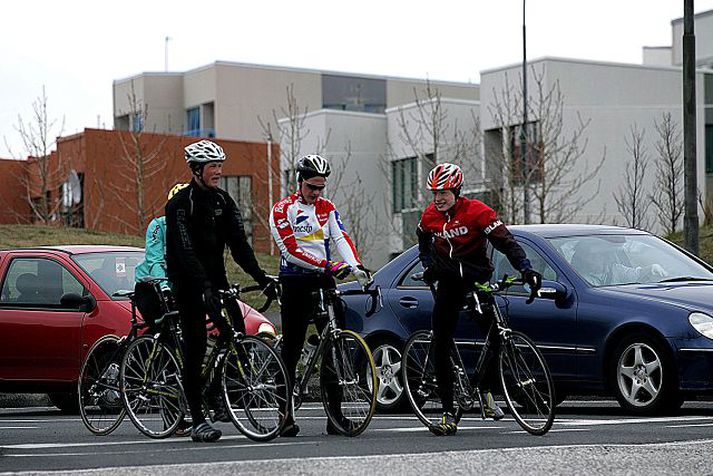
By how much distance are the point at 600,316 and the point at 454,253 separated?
92.6 inches

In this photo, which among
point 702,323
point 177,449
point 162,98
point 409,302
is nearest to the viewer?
point 177,449

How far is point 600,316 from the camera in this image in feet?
40.4

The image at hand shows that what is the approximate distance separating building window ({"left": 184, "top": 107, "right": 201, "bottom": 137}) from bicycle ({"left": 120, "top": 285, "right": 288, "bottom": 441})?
72.7m

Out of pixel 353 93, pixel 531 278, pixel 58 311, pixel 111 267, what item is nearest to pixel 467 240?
pixel 531 278

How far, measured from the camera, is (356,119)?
5866 cm

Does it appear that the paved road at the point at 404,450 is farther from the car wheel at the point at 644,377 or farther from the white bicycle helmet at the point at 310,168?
the white bicycle helmet at the point at 310,168

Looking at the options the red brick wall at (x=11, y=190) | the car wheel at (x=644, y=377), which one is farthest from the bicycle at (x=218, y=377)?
the red brick wall at (x=11, y=190)

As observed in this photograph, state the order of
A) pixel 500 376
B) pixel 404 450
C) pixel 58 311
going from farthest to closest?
pixel 58 311 → pixel 500 376 → pixel 404 450

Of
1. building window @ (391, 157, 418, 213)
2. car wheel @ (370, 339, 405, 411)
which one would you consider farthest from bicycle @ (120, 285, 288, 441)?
building window @ (391, 157, 418, 213)

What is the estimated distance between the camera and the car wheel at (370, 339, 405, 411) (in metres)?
13.0

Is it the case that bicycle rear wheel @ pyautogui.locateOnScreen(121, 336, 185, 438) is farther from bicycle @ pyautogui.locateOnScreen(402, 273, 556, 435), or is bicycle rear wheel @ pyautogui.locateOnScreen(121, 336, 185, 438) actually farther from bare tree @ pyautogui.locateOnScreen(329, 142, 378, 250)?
bare tree @ pyautogui.locateOnScreen(329, 142, 378, 250)

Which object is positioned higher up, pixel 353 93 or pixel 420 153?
pixel 353 93

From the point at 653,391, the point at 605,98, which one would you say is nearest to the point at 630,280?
the point at 653,391

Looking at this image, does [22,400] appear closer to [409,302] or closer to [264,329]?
[264,329]
